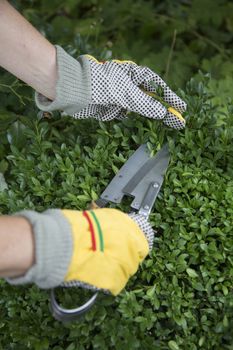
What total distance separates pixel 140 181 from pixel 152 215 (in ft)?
0.41

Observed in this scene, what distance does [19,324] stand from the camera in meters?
1.90

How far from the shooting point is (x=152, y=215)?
196 cm

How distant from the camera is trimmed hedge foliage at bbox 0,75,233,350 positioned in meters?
1.83

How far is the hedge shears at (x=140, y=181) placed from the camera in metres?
1.95

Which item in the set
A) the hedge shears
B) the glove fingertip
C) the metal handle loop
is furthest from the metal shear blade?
the metal handle loop

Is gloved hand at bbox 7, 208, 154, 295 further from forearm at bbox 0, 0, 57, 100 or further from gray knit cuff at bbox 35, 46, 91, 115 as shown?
forearm at bbox 0, 0, 57, 100

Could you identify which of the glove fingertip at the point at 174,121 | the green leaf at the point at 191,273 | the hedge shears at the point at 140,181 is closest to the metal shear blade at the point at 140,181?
the hedge shears at the point at 140,181

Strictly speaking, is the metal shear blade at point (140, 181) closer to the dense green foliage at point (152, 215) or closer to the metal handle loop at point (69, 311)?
the dense green foliage at point (152, 215)

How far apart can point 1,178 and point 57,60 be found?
503 millimetres

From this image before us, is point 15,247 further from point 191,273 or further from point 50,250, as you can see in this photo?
point 191,273

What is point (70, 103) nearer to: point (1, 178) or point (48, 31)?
point (1, 178)

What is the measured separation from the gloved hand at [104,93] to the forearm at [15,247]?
1.94 feet

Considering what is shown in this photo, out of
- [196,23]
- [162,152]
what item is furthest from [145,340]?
[196,23]

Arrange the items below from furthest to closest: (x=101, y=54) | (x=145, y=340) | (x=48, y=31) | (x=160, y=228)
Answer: (x=48, y=31)
(x=101, y=54)
(x=160, y=228)
(x=145, y=340)
